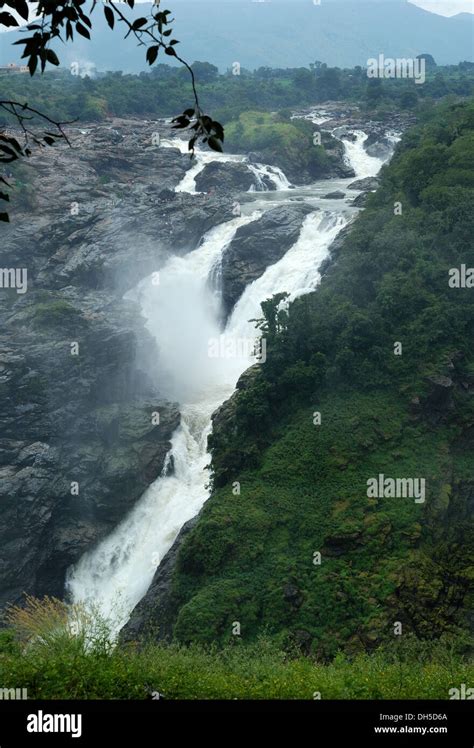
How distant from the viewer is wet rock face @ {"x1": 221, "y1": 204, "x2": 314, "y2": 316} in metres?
42.4

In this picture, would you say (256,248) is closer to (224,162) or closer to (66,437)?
(66,437)

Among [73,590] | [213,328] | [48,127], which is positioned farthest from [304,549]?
[48,127]

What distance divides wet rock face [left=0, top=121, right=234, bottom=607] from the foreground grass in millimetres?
14485

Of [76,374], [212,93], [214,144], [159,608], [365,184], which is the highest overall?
[212,93]

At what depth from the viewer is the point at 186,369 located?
40.0 metres

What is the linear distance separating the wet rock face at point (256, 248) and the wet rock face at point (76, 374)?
4248 millimetres

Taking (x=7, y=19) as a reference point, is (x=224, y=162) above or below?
above

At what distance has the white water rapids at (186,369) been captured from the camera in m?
29.9

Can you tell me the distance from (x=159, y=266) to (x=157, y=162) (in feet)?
64.8

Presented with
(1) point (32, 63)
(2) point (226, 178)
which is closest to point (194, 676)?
(1) point (32, 63)

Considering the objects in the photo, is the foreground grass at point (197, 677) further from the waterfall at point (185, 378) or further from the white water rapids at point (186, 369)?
the white water rapids at point (186, 369)

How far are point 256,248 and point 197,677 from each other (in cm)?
3178

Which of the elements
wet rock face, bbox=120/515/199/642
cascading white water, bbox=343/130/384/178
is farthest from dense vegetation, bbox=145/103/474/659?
cascading white water, bbox=343/130/384/178

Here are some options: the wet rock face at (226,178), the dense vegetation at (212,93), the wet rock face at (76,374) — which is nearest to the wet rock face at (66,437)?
the wet rock face at (76,374)
